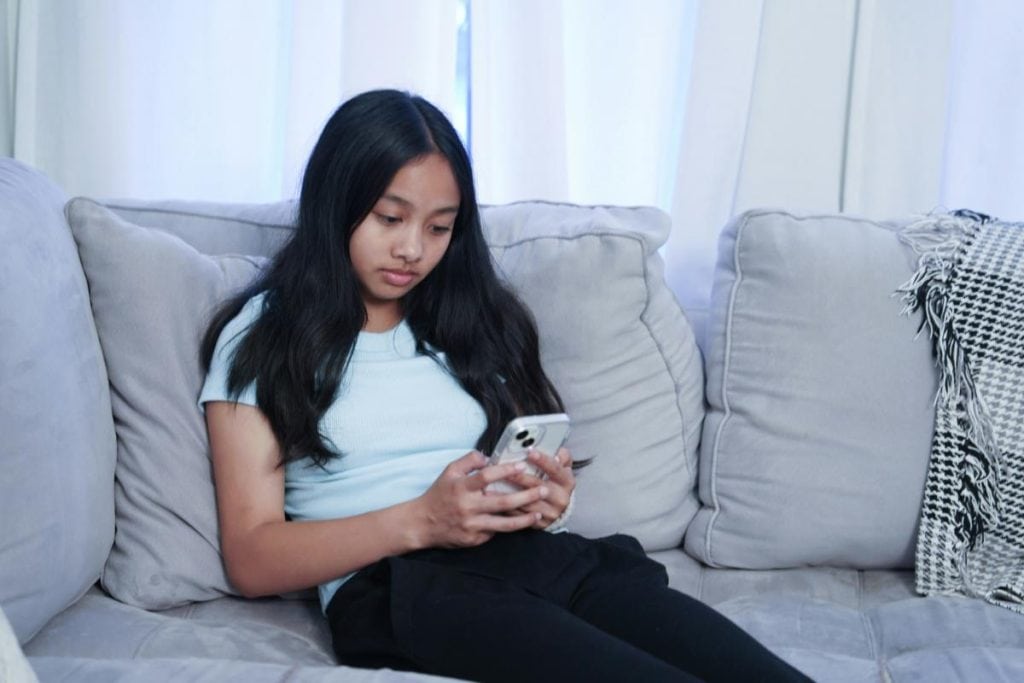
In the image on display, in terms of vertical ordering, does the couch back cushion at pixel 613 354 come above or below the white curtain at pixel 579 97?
below

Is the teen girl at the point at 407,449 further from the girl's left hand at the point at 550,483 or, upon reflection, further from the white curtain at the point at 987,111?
the white curtain at the point at 987,111

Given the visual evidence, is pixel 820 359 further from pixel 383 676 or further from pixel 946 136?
pixel 383 676

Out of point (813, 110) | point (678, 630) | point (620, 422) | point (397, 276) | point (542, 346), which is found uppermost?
point (813, 110)

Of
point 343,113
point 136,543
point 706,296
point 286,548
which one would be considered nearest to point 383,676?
point 286,548

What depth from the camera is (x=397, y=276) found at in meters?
1.64

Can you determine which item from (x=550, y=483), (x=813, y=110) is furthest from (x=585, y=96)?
(x=550, y=483)

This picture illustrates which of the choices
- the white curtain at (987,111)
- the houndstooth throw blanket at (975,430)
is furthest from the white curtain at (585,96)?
the houndstooth throw blanket at (975,430)

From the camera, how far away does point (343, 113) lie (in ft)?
5.36

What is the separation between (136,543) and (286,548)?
0.82 feet

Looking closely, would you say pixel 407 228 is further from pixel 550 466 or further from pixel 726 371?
pixel 726 371

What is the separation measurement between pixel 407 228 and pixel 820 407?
2.18 feet

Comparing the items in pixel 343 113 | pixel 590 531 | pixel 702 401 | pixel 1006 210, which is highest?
pixel 343 113

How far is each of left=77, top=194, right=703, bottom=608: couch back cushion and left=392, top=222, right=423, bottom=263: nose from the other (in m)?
0.26

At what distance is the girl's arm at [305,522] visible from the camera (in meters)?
1.44
